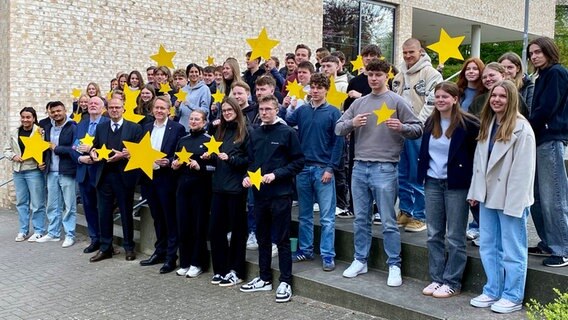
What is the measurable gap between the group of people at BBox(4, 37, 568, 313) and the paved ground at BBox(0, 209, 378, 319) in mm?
237

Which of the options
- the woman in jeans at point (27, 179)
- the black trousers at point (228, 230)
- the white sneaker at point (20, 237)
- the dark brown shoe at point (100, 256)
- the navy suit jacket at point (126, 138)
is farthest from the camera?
the white sneaker at point (20, 237)

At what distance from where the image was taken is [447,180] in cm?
495

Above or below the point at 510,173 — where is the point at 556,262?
below

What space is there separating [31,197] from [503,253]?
6972 mm

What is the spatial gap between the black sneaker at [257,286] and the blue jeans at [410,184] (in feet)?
5.65

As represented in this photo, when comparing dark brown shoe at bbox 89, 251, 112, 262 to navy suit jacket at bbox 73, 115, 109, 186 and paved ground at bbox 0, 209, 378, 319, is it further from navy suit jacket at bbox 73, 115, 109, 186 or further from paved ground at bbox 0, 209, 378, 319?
navy suit jacket at bbox 73, 115, 109, 186

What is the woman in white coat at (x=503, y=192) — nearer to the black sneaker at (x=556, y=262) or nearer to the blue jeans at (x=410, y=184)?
the black sneaker at (x=556, y=262)

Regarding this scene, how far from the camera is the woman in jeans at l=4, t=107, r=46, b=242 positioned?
8.51 m

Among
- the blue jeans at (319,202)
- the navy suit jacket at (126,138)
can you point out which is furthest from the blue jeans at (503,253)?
the navy suit jacket at (126,138)

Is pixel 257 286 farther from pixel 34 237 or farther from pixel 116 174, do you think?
pixel 34 237

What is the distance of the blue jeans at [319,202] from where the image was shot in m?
5.88

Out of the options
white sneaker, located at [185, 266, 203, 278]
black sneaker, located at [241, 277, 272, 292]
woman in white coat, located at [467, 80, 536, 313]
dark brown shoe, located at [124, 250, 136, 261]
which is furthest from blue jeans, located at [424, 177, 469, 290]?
dark brown shoe, located at [124, 250, 136, 261]

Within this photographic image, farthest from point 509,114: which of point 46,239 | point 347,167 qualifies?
point 46,239

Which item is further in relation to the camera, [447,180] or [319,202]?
[319,202]
